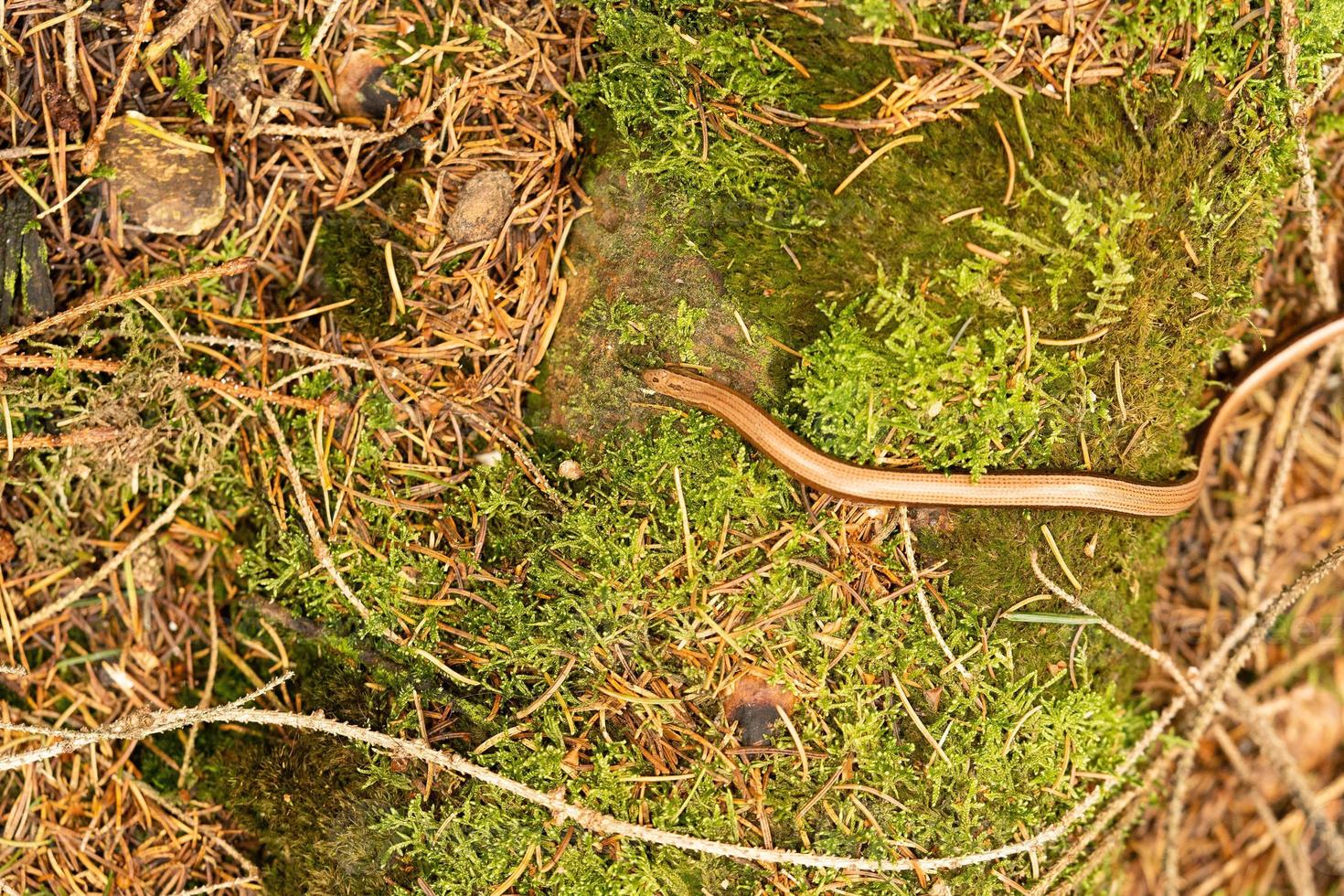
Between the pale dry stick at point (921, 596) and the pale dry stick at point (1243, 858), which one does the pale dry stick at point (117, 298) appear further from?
the pale dry stick at point (1243, 858)

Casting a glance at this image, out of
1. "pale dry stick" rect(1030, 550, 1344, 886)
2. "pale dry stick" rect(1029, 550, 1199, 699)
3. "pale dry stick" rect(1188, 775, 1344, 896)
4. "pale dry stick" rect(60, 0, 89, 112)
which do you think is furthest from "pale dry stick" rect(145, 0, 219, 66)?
"pale dry stick" rect(1188, 775, 1344, 896)

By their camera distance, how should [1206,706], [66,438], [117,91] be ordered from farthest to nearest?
1. [1206,706]
2. [66,438]
3. [117,91]

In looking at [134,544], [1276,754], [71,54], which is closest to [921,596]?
[1276,754]

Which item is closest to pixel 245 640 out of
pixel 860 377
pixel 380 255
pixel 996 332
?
pixel 380 255

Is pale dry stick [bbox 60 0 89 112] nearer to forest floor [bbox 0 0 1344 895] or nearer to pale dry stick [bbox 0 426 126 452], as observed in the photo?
forest floor [bbox 0 0 1344 895]

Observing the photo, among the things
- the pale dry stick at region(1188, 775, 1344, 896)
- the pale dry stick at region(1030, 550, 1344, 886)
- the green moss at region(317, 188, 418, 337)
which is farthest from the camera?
the pale dry stick at region(1188, 775, 1344, 896)

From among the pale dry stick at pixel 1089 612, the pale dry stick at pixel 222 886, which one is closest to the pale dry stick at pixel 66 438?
the pale dry stick at pixel 222 886

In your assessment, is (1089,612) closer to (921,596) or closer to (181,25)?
(921,596)
